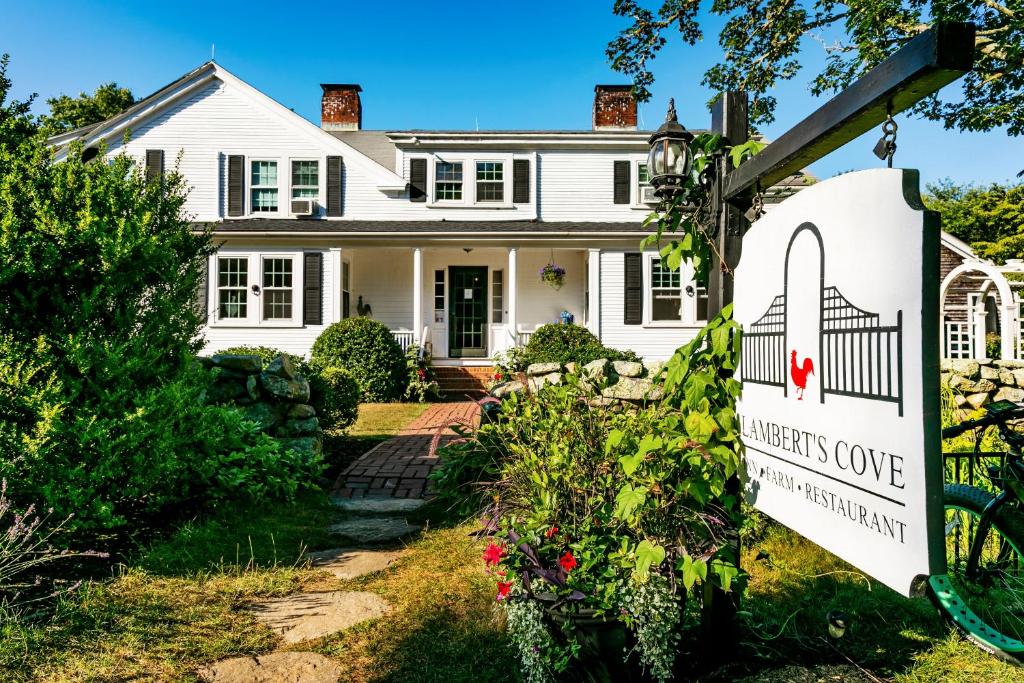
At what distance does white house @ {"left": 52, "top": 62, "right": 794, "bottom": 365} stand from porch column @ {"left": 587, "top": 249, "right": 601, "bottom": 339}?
3 cm

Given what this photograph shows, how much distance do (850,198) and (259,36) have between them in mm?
17457

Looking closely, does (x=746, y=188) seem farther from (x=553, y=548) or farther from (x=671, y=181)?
(x=553, y=548)

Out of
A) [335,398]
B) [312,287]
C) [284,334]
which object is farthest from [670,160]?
[284,334]

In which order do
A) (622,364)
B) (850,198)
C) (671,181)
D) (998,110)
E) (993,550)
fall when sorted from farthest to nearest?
(998,110) → (622,364) → (993,550) → (671,181) → (850,198)

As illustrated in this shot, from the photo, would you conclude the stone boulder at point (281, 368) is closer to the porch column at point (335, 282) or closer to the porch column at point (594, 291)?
the porch column at point (335, 282)

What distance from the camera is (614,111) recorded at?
1636 cm

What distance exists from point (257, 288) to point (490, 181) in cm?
620

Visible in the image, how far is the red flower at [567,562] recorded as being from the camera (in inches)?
88.2

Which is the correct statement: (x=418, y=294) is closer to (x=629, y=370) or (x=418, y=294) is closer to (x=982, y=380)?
(x=629, y=370)

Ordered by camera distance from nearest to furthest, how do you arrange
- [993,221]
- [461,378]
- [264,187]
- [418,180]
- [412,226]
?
[461,378] → [412,226] → [264,187] → [418,180] → [993,221]

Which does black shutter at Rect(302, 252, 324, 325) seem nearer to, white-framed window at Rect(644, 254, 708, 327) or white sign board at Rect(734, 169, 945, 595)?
white-framed window at Rect(644, 254, 708, 327)

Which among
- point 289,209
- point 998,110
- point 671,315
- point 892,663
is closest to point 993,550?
point 892,663

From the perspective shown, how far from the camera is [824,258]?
176cm

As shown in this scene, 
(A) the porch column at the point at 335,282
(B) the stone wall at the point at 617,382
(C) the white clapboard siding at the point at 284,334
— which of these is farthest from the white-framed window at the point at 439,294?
(B) the stone wall at the point at 617,382
